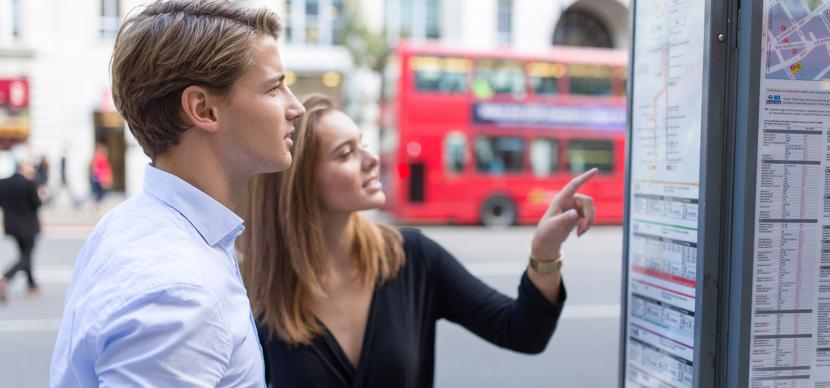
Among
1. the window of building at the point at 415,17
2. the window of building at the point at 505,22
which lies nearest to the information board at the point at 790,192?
the window of building at the point at 415,17

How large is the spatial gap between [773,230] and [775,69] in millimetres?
313

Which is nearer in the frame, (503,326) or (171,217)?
(171,217)

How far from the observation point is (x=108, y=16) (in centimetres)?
2081

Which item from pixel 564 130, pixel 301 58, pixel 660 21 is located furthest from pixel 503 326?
pixel 301 58

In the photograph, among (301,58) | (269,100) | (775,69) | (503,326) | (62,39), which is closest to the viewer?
(269,100)

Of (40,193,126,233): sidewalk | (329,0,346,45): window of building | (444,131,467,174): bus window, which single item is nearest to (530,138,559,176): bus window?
(444,131,467,174): bus window

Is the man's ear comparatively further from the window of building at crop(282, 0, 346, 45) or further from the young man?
the window of building at crop(282, 0, 346, 45)

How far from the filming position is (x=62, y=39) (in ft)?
65.9

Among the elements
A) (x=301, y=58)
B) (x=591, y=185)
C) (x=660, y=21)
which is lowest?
(x=591, y=185)

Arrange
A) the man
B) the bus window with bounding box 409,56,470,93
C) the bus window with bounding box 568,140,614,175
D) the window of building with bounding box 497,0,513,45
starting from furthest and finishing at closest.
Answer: the window of building with bounding box 497,0,513,45
the bus window with bounding box 568,140,614,175
the bus window with bounding box 409,56,470,93
the man

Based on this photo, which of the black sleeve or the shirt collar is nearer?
the shirt collar

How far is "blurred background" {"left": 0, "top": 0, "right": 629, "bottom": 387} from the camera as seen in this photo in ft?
21.4

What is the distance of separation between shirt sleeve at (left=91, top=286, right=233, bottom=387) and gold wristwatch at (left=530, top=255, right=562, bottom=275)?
104 centimetres

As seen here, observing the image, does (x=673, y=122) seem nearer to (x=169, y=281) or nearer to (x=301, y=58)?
(x=169, y=281)
